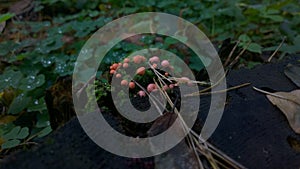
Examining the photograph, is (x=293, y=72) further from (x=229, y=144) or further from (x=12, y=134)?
(x=12, y=134)

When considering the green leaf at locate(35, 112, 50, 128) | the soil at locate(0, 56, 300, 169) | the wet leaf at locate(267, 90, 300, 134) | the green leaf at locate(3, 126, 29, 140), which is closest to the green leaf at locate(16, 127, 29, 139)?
the green leaf at locate(3, 126, 29, 140)

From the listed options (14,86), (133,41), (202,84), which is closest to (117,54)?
(133,41)

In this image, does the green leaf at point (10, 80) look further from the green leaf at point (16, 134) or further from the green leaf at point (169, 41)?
the green leaf at point (169, 41)

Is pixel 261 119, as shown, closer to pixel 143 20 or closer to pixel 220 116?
pixel 220 116

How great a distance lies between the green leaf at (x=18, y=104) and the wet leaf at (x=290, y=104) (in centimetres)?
108

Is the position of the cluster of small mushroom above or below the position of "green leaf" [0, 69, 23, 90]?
above

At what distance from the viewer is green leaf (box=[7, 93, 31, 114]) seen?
63.7 inches

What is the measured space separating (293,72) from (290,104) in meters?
0.22

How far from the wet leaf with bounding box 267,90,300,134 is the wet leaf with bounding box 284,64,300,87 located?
0.33ft

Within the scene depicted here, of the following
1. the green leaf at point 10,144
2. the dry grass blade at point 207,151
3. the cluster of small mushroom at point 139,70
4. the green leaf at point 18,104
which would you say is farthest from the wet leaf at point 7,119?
the dry grass blade at point 207,151

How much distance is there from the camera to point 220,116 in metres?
1.07

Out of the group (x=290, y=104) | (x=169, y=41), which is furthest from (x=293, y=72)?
(x=169, y=41)

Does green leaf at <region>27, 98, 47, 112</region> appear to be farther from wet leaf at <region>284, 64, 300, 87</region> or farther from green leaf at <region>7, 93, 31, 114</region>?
wet leaf at <region>284, 64, 300, 87</region>

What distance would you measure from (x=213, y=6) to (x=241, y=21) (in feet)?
0.93
